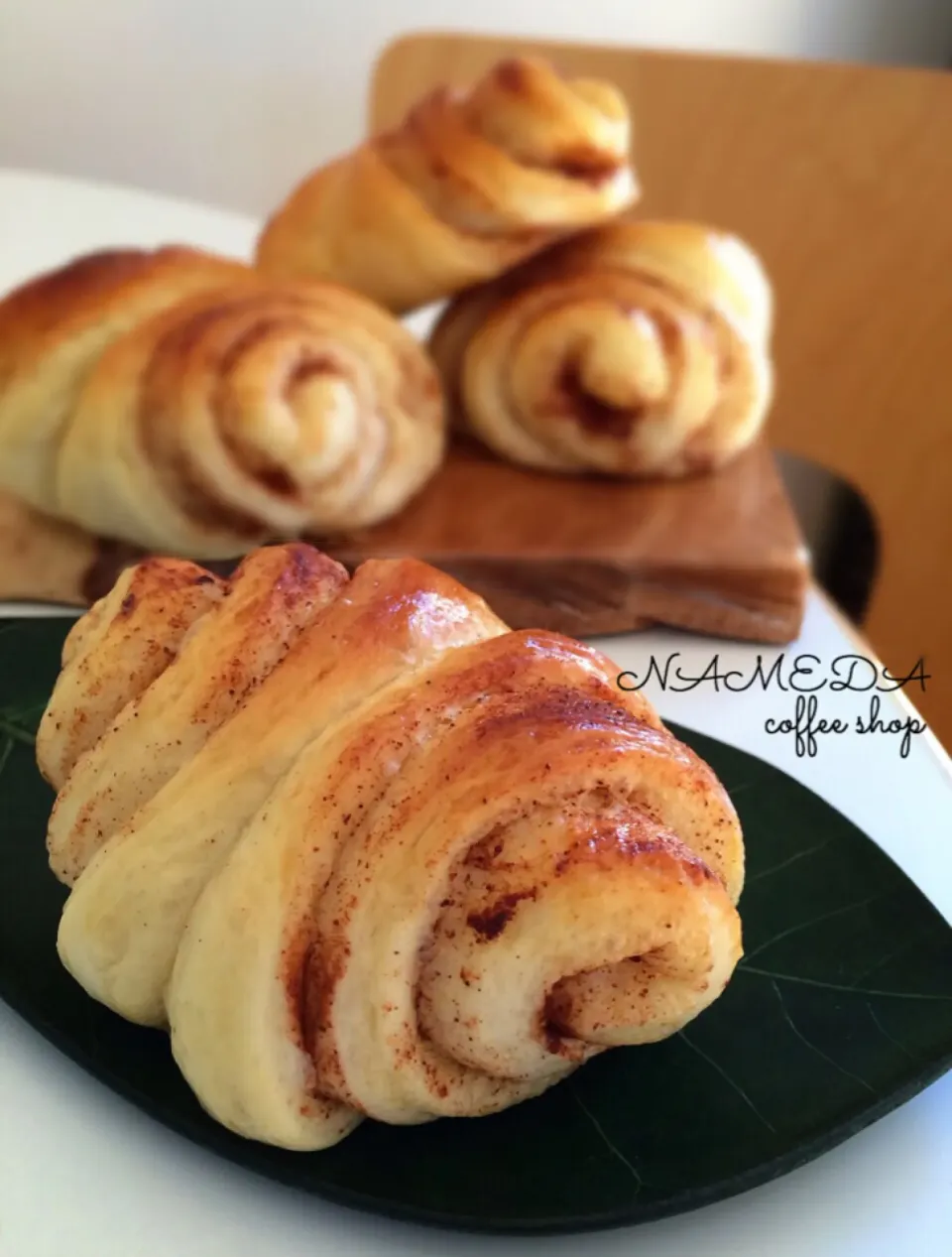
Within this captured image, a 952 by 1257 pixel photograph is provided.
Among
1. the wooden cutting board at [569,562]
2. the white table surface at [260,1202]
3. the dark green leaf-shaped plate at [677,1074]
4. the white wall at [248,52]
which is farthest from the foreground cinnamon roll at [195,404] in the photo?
the white wall at [248,52]

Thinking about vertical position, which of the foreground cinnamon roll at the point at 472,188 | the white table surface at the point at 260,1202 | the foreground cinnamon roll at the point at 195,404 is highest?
the foreground cinnamon roll at the point at 472,188

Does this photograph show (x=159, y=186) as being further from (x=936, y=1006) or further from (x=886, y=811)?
(x=936, y=1006)

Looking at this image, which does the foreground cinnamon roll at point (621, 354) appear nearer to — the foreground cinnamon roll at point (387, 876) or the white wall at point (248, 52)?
the foreground cinnamon roll at point (387, 876)

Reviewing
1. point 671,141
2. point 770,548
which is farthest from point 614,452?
point 671,141

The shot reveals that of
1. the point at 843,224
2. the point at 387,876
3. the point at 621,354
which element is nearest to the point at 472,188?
the point at 621,354

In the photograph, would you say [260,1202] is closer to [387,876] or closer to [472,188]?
[387,876]
